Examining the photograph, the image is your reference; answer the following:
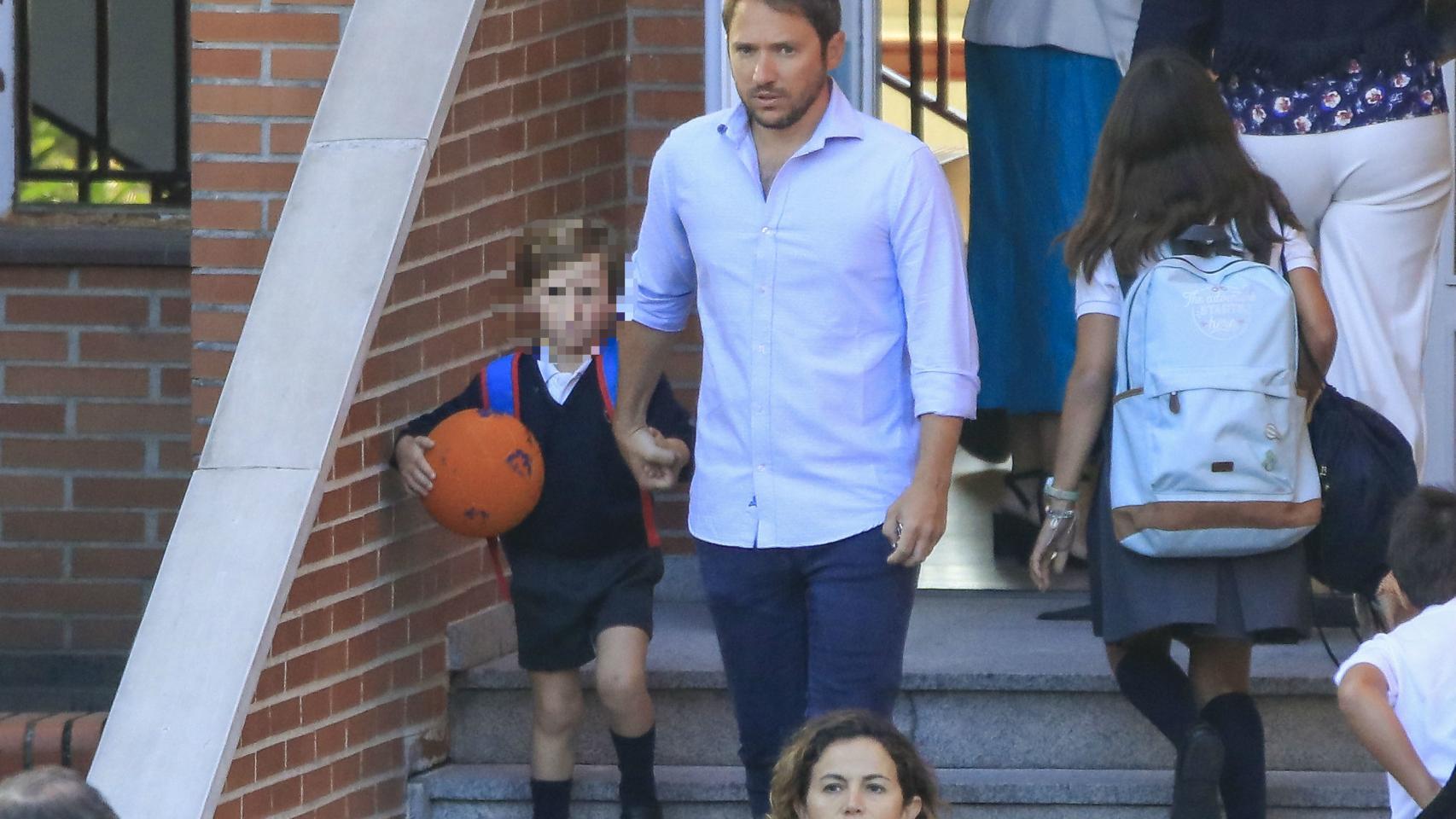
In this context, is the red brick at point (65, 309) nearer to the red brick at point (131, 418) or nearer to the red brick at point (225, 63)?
the red brick at point (131, 418)

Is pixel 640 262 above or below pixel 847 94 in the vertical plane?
below

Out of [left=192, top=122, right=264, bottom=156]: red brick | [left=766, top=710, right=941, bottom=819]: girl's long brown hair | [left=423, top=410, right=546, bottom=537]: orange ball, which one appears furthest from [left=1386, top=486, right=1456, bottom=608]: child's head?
[left=192, top=122, right=264, bottom=156]: red brick

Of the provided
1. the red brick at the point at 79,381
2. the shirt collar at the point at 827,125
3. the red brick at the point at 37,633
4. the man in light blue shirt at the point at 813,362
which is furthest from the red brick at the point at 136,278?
the shirt collar at the point at 827,125

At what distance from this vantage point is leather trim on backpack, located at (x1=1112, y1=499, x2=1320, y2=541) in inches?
165

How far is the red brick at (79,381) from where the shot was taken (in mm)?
6621

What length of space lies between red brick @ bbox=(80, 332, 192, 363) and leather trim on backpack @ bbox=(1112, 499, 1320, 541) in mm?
3336

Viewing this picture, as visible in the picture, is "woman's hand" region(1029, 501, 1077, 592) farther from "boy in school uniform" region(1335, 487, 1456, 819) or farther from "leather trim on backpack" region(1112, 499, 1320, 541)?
"boy in school uniform" region(1335, 487, 1456, 819)

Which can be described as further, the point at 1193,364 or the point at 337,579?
the point at 337,579

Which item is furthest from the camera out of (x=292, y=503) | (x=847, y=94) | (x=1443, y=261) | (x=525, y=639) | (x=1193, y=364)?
(x=1443, y=261)

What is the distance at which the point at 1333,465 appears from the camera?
14.3 ft

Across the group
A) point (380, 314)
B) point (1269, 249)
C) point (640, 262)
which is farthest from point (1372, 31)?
point (380, 314)

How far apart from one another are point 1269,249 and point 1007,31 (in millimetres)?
2345

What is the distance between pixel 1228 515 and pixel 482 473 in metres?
1.50

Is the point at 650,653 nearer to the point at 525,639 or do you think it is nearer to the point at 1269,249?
the point at 525,639
